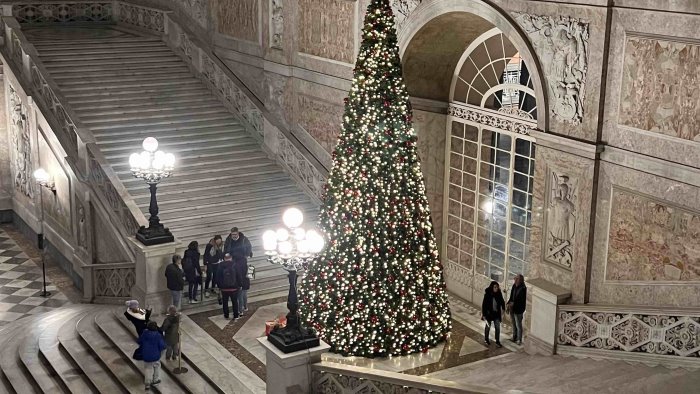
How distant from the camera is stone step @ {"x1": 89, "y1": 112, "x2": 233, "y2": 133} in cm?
1959

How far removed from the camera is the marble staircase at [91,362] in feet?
41.0

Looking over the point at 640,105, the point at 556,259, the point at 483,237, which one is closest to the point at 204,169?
the point at 483,237

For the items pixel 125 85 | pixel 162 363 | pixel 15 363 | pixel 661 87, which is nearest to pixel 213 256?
pixel 162 363

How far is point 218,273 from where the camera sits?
14.5 m

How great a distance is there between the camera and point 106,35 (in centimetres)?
2400

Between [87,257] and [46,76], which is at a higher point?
[46,76]

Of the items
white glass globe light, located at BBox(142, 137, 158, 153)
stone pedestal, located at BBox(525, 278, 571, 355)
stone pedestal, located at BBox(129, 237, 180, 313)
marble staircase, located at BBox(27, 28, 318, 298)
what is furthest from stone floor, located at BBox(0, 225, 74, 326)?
stone pedestal, located at BBox(525, 278, 571, 355)

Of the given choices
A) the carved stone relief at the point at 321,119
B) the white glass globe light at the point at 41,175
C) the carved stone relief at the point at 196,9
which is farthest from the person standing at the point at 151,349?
the carved stone relief at the point at 196,9

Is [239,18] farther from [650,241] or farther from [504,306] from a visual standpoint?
[650,241]

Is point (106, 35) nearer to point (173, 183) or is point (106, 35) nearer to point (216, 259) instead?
point (173, 183)

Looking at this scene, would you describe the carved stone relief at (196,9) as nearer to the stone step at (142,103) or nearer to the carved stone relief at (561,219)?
the stone step at (142,103)

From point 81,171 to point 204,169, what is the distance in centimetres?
253

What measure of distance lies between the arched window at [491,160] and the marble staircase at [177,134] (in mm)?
3325

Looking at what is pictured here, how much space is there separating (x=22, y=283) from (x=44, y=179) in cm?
229
